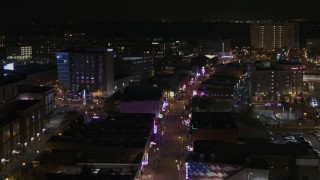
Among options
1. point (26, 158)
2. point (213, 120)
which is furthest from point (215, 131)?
point (26, 158)

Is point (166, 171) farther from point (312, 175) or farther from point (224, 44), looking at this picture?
point (224, 44)

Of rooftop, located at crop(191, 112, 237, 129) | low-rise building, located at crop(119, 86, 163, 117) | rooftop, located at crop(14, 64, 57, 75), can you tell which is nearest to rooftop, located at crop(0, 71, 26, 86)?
low-rise building, located at crop(119, 86, 163, 117)

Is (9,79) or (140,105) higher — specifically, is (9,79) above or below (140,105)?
above

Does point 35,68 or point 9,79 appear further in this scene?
point 35,68

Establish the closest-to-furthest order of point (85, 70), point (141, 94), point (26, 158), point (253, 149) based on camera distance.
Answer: point (253, 149) < point (26, 158) < point (141, 94) < point (85, 70)

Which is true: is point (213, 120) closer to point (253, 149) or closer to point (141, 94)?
point (253, 149)

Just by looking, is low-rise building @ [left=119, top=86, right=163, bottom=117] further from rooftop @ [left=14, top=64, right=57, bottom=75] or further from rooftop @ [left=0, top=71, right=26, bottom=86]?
rooftop @ [left=14, top=64, right=57, bottom=75]

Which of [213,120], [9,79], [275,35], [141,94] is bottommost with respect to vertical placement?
[213,120]
